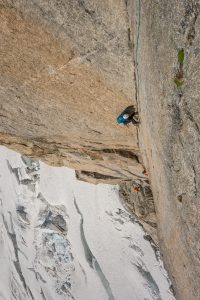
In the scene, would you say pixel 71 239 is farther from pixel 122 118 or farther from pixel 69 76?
pixel 69 76

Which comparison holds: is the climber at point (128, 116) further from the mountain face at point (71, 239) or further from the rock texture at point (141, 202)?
the mountain face at point (71, 239)

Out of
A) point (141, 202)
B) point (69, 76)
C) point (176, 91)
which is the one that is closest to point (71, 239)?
point (141, 202)

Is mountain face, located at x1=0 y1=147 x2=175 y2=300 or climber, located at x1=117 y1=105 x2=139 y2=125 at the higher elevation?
climber, located at x1=117 y1=105 x2=139 y2=125

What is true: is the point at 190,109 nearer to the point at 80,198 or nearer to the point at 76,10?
the point at 76,10

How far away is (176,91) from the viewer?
2.67 metres

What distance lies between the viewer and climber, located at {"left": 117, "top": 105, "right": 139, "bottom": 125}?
4.87 metres

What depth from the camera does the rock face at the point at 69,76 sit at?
3834 millimetres

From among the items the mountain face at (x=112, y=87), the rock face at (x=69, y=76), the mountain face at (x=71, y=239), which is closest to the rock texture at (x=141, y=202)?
the mountain face at (x=71, y=239)

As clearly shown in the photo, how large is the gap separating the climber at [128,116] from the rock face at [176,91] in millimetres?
894

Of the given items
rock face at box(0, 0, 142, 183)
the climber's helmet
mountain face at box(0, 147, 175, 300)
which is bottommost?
mountain face at box(0, 147, 175, 300)

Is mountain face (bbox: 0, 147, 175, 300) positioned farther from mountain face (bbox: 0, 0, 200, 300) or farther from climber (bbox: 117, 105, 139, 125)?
climber (bbox: 117, 105, 139, 125)

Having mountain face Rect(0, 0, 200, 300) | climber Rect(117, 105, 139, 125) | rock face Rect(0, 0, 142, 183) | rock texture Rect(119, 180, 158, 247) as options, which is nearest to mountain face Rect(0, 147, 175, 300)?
rock texture Rect(119, 180, 158, 247)

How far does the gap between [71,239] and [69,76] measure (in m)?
6.77

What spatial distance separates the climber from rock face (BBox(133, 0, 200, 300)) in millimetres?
894
